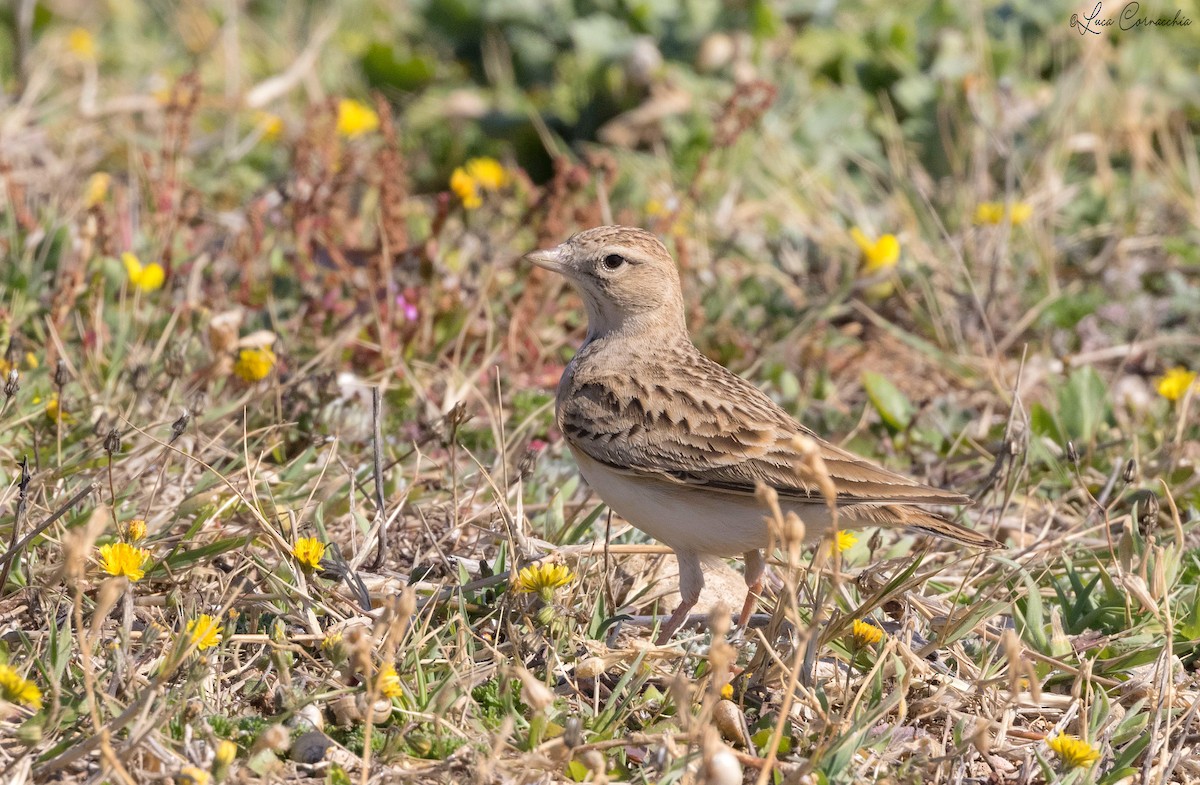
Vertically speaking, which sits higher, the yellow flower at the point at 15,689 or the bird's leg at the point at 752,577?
the yellow flower at the point at 15,689

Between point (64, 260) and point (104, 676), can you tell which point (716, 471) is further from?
point (64, 260)

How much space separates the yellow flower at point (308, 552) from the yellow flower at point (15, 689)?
2.81 feet

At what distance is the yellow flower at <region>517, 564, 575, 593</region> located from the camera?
4086mm

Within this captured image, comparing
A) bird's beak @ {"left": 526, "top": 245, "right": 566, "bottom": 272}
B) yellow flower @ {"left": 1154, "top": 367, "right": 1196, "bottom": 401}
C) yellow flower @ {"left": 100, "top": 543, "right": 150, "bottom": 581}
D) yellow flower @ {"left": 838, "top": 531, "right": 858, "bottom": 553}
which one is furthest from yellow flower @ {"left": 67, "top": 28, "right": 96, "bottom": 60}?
yellow flower @ {"left": 1154, "top": 367, "right": 1196, "bottom": 401}

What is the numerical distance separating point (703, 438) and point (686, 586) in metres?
0.49

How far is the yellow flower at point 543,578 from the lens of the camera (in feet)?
13.4

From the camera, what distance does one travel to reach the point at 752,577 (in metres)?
4.87

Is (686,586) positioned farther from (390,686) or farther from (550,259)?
(550,259)

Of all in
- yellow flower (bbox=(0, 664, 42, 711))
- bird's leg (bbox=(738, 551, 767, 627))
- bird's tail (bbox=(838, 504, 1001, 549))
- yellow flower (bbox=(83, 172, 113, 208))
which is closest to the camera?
yellow flower (bbox=(0, 664, 42, 711))

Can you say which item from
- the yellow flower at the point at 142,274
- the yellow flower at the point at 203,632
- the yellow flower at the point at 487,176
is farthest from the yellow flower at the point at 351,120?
the yellow flower at the point at 203,632

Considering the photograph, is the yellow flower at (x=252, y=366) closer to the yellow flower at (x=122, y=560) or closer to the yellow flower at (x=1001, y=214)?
the yellow flower at (x=122, y=560)

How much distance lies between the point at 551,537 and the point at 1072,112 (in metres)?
5.07

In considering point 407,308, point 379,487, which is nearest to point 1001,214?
point 407,308

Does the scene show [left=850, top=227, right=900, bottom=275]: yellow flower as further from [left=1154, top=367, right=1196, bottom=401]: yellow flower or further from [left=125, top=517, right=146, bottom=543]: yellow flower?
[left=125, top=517, right=146, bottom=543]: yellow flower
